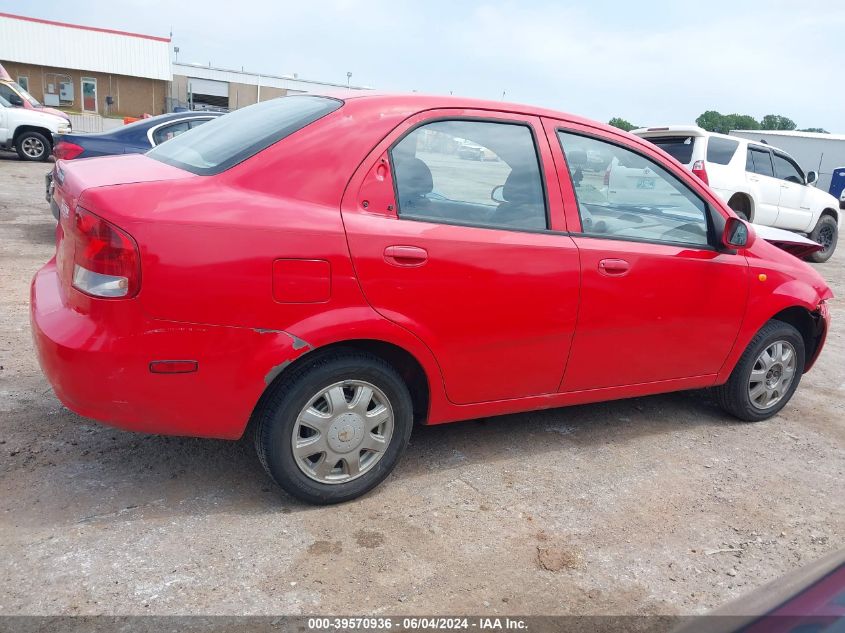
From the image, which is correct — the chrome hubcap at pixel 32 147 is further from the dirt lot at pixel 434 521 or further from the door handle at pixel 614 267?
the door handle at pixel 614 267

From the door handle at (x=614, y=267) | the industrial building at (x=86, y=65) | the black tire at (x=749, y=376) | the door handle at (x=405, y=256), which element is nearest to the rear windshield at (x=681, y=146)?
the black tire at (x=749, y=376)

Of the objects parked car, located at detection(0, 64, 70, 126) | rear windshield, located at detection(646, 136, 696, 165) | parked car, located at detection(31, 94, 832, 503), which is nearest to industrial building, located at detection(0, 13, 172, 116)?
parked car, located at detection(0, 64, 70, 126)

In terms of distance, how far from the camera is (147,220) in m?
2.52

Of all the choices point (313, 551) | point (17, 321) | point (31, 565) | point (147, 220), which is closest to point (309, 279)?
point (147, 220)

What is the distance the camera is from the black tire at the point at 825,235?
12422 millimetres

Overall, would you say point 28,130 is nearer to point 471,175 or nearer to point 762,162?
point 762,162

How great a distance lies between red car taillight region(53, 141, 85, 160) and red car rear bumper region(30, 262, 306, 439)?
5.87 m

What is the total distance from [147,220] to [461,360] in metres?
1.43

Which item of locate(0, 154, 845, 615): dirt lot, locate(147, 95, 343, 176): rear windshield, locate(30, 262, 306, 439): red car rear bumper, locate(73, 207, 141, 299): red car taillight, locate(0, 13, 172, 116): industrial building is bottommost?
locate(0, 154, 845, 615): dirt lot

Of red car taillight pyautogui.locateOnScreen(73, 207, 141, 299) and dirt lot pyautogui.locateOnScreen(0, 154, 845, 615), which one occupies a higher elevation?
red car taillight pyautogui.locateOnScreen(73, 207, 141, 299)

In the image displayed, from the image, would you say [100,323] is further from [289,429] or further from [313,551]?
[313,551]

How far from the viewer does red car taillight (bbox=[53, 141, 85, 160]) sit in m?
7.86

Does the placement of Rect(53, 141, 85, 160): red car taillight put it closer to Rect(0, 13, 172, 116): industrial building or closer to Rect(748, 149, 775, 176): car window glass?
Rect(748, 149, 775, 176): car window glass

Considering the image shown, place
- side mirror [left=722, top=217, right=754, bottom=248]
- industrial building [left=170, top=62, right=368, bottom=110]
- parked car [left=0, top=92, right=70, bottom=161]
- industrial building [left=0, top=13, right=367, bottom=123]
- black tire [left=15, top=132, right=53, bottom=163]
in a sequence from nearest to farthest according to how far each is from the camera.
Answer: side mirror [left=722, top=217, right=754, bottom=248]
parked car [left=0, top=92, right=70, bottom=161]
black tire [left=15, top=132, right=53, bottom=163]
industrial building [left=0, top=13, right=367, bottom=123]
industrial building [left=170, top=62, right=368, bottom=110]
